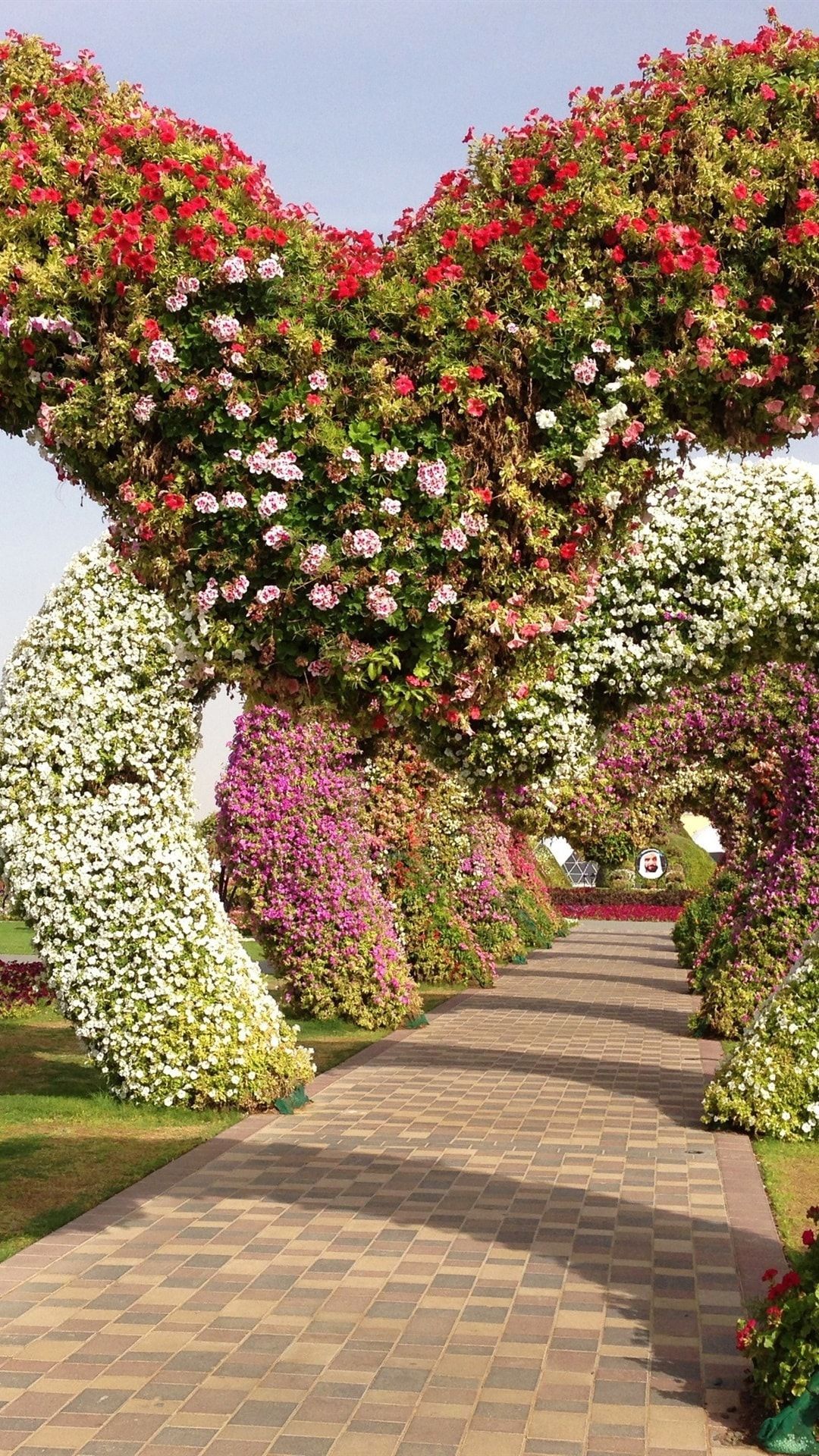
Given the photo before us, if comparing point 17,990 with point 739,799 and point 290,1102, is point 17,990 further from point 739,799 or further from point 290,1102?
point 739,799

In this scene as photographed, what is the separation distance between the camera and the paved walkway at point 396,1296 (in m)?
4.41

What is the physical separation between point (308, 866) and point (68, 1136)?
4.72 m

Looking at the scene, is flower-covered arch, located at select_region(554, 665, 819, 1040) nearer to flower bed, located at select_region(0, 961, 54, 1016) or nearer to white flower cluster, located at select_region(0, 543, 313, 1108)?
white flower cluster, located at select_region(0, 543, 313, 1108)

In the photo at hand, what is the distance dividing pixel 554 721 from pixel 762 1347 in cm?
500

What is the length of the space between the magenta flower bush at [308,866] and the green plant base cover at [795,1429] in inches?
354

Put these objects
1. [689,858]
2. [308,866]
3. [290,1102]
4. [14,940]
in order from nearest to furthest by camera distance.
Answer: [290,1102] < [308,866] < [14,940] < [689,858]

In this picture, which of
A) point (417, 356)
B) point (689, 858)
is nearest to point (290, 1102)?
point (417, 356)

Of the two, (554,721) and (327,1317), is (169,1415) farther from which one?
(554,721)

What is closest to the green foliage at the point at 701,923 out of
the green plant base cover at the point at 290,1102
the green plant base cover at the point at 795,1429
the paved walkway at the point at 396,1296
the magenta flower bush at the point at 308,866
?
the magenta flower bush at the point at 308,866

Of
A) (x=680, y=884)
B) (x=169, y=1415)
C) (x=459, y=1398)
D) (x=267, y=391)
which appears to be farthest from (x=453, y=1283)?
(x=680, y=884)

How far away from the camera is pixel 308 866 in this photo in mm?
13148

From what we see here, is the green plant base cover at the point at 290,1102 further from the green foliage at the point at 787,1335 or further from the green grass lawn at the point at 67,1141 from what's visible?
the green foliage at the point at 787,1335

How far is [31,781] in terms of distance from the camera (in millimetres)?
8523

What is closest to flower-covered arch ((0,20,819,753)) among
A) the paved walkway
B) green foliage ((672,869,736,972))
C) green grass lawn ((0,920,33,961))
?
the paved walkway
